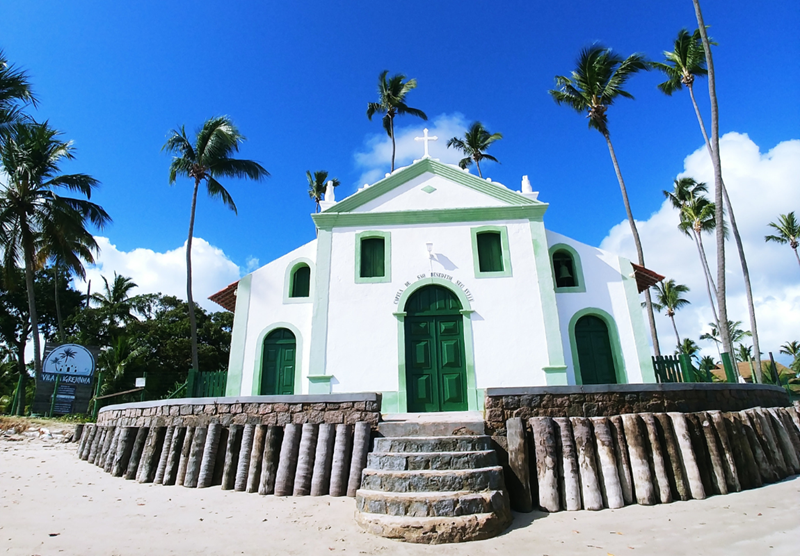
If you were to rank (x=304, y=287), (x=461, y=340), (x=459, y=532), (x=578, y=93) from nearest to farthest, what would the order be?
1. (x=459, y=532)
2. (x=461, y=340)
3. (x=304, y=287)
4. (x=578, y=93)

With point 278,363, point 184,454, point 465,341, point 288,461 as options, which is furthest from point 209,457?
point 465,341

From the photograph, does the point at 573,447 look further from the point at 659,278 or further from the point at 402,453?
the point at 659,278

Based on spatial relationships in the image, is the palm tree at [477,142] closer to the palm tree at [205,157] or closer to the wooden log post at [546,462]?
the palm tree at [205,157]

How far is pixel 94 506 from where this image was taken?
575cm

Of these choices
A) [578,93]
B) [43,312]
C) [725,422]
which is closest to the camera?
[725,422]

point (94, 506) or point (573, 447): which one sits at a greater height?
point (573, 447)

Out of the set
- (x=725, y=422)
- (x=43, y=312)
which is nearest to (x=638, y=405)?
(x=725, y=422)

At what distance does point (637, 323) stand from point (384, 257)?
6621mm

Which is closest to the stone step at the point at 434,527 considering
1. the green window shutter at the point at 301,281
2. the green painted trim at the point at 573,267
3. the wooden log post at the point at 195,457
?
the wooden log post at the point at 195,457

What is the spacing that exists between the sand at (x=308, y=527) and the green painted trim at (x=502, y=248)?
6596 millimetres

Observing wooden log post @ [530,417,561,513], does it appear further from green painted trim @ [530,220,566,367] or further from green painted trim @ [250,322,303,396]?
green painted trim @ [250,322,303,396]

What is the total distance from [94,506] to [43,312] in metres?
35.7

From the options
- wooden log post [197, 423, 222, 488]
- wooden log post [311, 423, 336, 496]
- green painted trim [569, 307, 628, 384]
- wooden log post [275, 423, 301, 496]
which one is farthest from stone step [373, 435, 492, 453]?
green painted trim [569, 307, 628, 384]

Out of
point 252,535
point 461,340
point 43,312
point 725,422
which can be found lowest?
point 252,535
